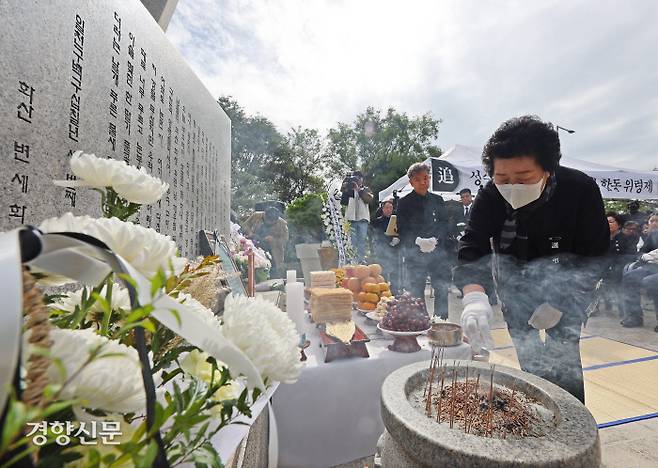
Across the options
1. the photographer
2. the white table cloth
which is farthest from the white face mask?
the photographer

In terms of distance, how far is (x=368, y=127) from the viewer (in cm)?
3466

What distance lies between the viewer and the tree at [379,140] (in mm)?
32062

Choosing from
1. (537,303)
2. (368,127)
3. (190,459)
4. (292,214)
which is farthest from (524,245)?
(368,127)

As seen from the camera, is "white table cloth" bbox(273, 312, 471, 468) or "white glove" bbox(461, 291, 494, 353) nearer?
"white table cloth" bbox(273, 312, 471, 468)

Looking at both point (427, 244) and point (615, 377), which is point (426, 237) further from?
point (615, 377)

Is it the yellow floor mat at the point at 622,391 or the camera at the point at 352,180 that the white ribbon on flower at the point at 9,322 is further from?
the camera at the point at 352,180

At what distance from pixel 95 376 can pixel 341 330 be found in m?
2.11

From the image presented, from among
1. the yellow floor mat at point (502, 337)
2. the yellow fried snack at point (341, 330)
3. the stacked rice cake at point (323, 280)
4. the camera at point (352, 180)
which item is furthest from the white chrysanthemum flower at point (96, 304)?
the camera at point (352, 180)

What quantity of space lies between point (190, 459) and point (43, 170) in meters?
1.28

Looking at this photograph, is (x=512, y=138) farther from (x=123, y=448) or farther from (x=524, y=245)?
(x=123, y=448)

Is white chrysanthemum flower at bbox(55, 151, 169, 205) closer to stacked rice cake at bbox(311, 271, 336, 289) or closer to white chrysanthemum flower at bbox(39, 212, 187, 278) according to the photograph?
white chrysanthemum flower at bbox(39, 212, 187, 278)

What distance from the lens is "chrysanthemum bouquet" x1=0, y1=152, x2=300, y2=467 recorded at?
0.33 meters

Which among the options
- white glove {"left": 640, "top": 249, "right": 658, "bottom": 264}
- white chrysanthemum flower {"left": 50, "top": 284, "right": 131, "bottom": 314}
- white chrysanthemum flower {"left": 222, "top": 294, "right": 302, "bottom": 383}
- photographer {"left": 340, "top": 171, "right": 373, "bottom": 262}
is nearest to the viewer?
white chrysanthemum flower {"left": 222, "top": 294, "right": 302, "bottom": 383}

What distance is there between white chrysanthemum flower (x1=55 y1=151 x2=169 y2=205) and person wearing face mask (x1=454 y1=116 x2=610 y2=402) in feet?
7.32
